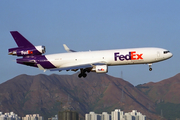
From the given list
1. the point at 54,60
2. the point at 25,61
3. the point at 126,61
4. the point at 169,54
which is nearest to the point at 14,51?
the point at 25,61

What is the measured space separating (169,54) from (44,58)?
1271 inches

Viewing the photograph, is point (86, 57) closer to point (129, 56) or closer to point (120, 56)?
point (120, 56)

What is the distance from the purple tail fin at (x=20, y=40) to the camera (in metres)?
94.4

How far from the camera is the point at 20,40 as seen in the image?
94875 mm

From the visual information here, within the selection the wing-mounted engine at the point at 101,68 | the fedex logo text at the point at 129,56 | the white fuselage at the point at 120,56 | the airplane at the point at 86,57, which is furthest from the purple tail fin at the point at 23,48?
the fedex logo text at the point at 129,56

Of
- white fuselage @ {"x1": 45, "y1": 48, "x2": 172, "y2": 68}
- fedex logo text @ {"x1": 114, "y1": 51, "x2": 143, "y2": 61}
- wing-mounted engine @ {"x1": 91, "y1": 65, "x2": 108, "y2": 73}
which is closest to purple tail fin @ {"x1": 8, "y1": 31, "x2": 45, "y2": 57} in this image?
white fuselage @ {"x1": 45, "y1": 48, "x2": 172, "y2": 68}

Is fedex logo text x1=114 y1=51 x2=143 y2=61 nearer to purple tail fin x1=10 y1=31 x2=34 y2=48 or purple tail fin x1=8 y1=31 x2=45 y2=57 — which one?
purple tail fin x1=8 y1=31 x2=45 y2=57

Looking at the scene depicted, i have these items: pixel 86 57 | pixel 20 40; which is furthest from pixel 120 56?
pixel 20 40

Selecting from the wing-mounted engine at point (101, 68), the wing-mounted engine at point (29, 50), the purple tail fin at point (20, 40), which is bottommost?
the wing-mounted engine at point (101, 68)

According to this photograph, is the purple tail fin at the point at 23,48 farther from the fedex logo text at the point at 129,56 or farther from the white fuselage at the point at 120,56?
the fedex logo text at the point at 129,56

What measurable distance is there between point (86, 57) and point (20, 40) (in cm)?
1894

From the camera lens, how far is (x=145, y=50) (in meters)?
89.1

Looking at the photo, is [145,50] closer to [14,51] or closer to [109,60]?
[109,60]

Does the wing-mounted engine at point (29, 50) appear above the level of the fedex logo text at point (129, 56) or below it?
above
